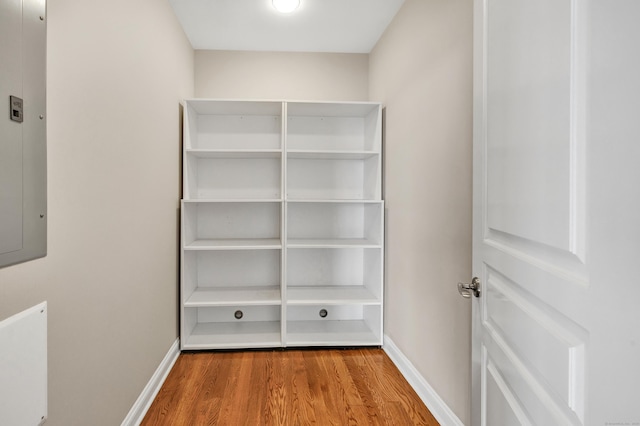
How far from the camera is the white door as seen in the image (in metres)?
0.56

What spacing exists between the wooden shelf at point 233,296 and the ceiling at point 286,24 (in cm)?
201

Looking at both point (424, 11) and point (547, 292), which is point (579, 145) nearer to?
point (547, 292)

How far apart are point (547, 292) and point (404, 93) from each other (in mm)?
1844

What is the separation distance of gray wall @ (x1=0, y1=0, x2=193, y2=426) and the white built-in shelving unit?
26.8 inches

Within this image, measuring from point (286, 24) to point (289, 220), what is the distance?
1516mm

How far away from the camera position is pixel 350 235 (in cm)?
315

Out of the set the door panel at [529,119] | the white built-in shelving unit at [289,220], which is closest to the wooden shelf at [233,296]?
the white built-in shelving unit at [289,220]

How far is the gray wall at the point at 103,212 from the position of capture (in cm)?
113

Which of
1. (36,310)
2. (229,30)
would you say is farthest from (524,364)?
(229,30)

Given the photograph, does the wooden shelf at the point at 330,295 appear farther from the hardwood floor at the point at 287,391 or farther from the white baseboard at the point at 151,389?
the white baseboard at the point at 151,389

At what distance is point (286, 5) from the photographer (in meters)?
2.30

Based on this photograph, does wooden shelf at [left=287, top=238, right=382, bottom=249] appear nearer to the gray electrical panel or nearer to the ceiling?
the ceiling

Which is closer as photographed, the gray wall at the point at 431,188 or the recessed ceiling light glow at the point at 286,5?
the gray wall at the point at 431,188

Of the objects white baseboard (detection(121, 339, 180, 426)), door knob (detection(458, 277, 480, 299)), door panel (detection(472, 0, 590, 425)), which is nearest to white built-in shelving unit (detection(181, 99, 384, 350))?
white baseboard (detection(121, 339, 180, 426))
